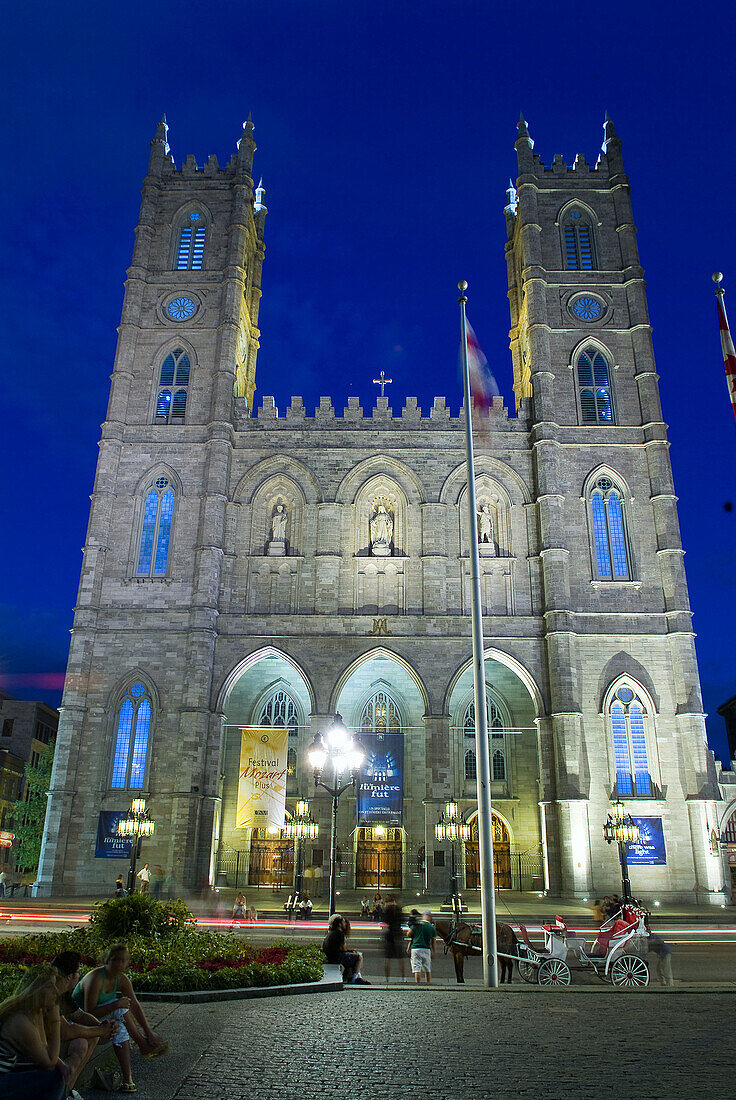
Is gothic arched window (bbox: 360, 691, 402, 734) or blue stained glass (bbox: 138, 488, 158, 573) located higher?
blue stained glass (bbox: 138, 488, 158, 573)

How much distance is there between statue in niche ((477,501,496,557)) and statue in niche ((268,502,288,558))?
28.0ft

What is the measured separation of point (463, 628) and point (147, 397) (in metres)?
18.1

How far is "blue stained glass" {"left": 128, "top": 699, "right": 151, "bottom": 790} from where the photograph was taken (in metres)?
31.0

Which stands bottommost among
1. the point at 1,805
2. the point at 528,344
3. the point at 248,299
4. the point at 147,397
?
the point at 1,805

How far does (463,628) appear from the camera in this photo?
32.7 m

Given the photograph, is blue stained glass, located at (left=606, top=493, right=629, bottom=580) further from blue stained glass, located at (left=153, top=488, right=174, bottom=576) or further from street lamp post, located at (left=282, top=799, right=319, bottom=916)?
blue stained glass, located at (left=153, top=488, right=174, bottom=576)

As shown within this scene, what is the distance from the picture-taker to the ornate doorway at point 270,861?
33312mm

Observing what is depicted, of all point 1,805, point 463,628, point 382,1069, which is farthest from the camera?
point 1,805

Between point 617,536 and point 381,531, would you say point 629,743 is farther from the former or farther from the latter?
point 381,531

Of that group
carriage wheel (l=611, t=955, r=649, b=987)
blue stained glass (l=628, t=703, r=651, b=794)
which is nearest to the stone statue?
blue stained glass (l=628, t=703, r=651, b=794)

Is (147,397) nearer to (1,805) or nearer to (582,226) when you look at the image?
(582,226)

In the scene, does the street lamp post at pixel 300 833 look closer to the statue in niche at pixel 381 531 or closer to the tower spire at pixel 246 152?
the statue in niche at pixel 381 531

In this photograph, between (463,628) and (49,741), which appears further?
(49,741)

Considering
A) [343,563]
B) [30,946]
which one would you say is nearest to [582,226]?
[343,563]
